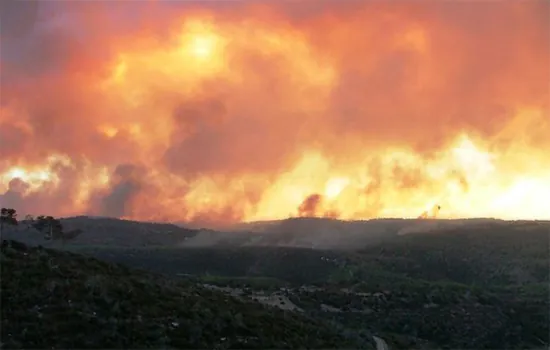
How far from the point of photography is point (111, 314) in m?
32.0

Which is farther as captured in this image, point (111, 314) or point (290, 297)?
point (290, 297)

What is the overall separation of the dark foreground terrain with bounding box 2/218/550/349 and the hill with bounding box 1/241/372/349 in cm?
10

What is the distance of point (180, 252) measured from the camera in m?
159

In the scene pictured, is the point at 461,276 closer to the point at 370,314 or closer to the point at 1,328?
the point at 370,314

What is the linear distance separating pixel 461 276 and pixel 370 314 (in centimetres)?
7520

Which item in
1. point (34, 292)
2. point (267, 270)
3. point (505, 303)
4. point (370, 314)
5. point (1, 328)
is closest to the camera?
point (1, 328)

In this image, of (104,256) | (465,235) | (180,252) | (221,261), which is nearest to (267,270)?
(221,261)

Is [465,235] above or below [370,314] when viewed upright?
above

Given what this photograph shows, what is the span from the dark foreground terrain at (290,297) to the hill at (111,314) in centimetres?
10

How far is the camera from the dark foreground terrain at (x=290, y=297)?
3156 centimetres

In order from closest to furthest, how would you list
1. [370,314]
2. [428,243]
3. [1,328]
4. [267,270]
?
[1,328] → [370,314] → [267,270] → [428,243]

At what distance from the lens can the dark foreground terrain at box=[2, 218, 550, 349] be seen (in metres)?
31.6

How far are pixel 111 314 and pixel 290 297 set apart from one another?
180 feet

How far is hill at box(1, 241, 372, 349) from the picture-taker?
29.4 metres
